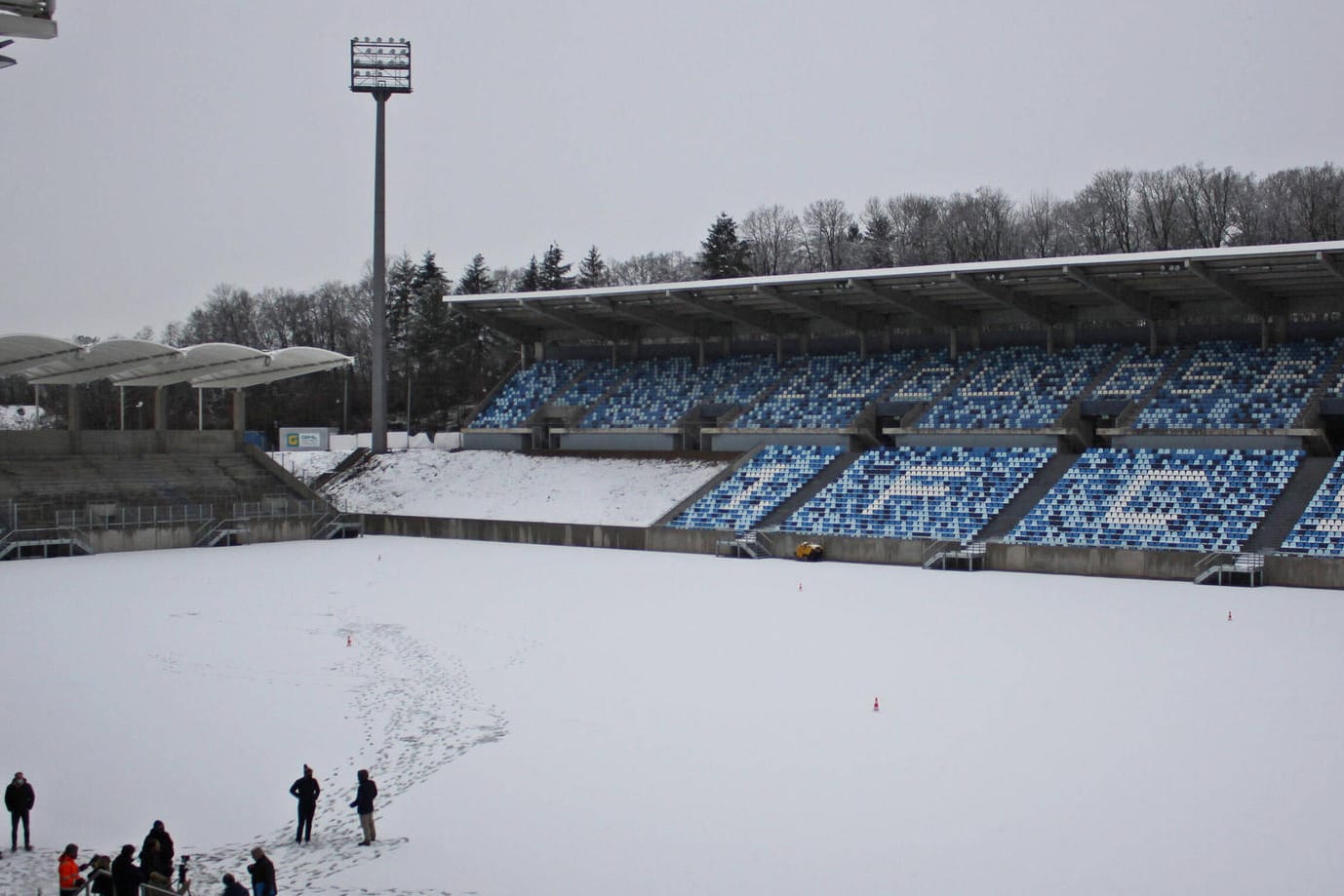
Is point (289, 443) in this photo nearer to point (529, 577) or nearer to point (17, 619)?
point (529, 577)

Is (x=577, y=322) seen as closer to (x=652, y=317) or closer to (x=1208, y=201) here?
(x=652, y=317)

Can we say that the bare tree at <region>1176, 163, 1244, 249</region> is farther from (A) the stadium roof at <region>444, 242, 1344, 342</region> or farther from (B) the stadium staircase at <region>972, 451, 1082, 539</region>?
(B) the stadium staircase at <region>972, 451, 1082, 539</region>

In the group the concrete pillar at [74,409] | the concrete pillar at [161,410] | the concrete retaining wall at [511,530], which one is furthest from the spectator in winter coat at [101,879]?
the concrete pillar at [161,410]

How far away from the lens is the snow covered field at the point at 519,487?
141ft

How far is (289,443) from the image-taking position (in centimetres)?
5884

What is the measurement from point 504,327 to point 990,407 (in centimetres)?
2366

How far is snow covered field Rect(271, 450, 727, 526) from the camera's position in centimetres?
4303

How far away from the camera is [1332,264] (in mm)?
36312

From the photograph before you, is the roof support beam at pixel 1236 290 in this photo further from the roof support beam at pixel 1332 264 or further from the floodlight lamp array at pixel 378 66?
the floodlight lamp array at pixel 378 66

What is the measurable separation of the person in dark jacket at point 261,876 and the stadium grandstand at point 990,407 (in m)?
25.0

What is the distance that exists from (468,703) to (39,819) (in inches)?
224

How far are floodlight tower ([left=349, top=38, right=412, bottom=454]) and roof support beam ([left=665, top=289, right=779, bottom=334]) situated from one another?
518 inches

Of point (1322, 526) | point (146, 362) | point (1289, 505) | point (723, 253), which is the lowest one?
point (1322, 526)

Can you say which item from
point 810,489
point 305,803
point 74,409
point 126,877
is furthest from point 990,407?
point 126,877
